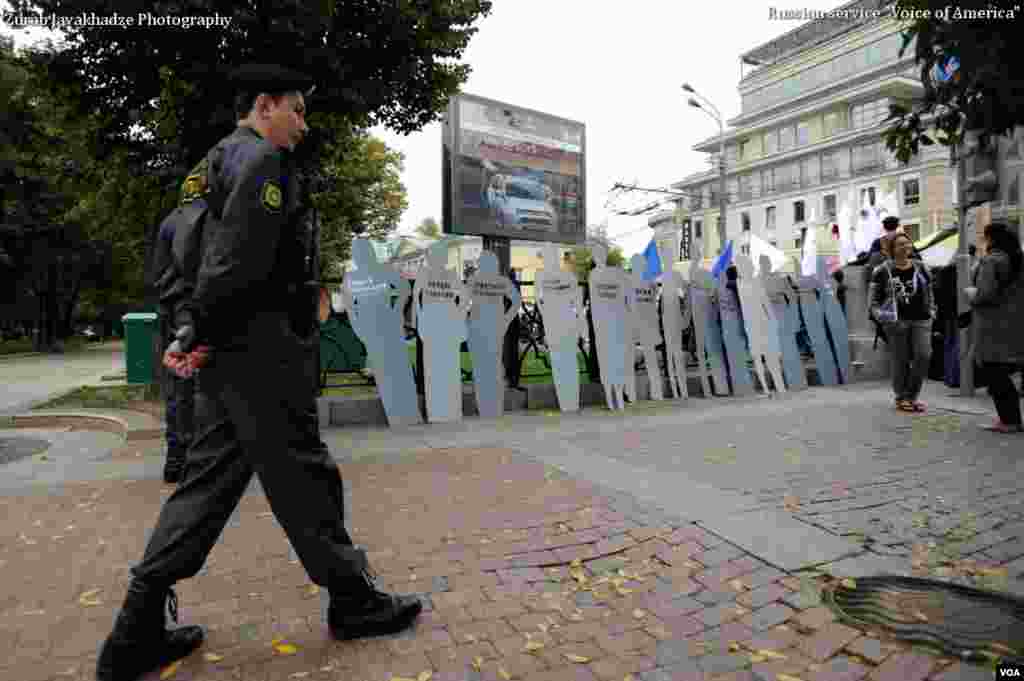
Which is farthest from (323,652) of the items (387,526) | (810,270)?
(810,270)

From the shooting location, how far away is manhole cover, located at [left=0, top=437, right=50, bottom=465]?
6.46 metres

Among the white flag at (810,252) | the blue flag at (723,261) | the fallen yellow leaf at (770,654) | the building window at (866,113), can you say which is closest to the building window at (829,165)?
the building window at (866,113)

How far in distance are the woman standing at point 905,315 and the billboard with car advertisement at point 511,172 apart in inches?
151

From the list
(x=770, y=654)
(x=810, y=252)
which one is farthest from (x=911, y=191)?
(x=770, y=654)

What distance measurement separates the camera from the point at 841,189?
54.6 meters

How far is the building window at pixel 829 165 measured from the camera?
55.3 meters

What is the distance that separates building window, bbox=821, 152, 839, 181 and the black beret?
60.3 m

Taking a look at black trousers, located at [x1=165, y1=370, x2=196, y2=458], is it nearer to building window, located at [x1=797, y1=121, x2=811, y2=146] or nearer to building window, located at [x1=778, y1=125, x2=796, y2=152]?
building window, located at [x1=797, y1=121, x2=811, y2=146]

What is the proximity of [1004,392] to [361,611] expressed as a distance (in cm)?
628

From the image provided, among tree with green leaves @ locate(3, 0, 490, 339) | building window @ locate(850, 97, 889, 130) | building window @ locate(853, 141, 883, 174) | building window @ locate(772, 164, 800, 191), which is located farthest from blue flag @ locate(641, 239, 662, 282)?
building window @ locate(772, 164, 800, 191)

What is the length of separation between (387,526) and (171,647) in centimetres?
156

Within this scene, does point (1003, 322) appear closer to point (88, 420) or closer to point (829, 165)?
point (88, 420)

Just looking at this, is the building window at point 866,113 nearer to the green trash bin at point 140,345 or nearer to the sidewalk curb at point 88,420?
the green trash bin at point 140,345

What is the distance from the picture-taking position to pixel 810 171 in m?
57.8
